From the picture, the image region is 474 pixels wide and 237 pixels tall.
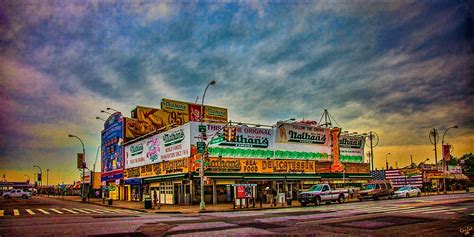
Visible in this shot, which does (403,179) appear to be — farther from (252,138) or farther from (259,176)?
(252,138)

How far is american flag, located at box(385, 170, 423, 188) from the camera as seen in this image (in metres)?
71.5

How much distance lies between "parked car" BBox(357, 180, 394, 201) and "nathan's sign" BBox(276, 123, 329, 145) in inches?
415

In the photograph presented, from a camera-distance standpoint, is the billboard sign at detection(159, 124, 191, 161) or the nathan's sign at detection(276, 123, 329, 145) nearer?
the billboard sign at detection(159, 124, 191, 161)

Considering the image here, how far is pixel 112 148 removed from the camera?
213 feet

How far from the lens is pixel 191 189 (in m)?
39.6

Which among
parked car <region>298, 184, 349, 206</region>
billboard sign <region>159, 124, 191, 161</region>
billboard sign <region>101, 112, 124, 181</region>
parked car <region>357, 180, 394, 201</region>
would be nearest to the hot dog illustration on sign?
parked car <region>357, 180, 394, 201</region>

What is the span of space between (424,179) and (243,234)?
67063 mm

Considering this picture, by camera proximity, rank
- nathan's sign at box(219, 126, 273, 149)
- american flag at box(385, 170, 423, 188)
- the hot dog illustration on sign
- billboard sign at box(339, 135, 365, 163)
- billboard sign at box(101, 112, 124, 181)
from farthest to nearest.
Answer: american flag at box(385, 170, 423, 188) < billboard sign at box(101, 112, 124, 181) < billboard sign at box(339, 135, 365, 163) < the hot dog illustration on sign < nathan's sign at box(219, 126, 273, 149)

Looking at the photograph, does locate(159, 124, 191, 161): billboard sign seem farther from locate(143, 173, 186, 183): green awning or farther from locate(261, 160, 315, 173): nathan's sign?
locate(261, 160, 315, 173): nathan's sign

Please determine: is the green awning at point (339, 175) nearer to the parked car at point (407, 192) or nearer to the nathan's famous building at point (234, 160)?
the nathan's famous building at point (234, 160)

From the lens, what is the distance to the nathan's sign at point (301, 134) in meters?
47.1

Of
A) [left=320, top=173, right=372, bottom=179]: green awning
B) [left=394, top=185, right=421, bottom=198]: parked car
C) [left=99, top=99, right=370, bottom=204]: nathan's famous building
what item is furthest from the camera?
[left=320, top=173, right=372, bottom=179]: green awning

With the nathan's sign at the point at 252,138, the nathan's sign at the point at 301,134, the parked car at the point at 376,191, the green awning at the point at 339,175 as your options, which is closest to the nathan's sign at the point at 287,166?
the nathan's sign at the point at 252,138

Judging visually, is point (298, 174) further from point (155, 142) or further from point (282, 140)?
point (155, 142)
